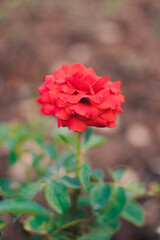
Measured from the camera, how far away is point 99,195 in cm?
85

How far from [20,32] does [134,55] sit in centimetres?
97

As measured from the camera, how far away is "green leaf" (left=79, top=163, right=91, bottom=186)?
0.76m

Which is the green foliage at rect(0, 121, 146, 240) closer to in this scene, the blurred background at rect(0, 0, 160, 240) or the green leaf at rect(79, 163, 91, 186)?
the green leaf at rect(79, 163, 91, 186)

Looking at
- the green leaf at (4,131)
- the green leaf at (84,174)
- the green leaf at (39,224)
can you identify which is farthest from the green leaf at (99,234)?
the green leaf at (4,131)

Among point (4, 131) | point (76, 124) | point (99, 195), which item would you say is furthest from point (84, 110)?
point (4, 131)

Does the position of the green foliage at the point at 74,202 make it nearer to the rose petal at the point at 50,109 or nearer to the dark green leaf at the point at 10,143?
the dark green leaf at the point at 10,143

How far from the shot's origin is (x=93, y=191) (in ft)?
2.83

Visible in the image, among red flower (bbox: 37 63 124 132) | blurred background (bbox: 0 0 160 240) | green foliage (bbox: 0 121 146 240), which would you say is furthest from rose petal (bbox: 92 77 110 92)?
blurred background (bbox: 0 0 160 240)

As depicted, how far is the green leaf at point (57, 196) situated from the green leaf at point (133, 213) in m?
0.25

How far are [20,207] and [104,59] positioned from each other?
1.51 m

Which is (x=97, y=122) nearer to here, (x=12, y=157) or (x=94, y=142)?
(x=94, y=142)

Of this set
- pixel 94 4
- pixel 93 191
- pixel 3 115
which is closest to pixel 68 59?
pixel 3 115

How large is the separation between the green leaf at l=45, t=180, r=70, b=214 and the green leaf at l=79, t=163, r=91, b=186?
0.07 m

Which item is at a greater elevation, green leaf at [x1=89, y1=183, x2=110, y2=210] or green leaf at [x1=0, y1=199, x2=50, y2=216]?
green leaf at [x1=89, y1=183, x2=110, y2=210]
